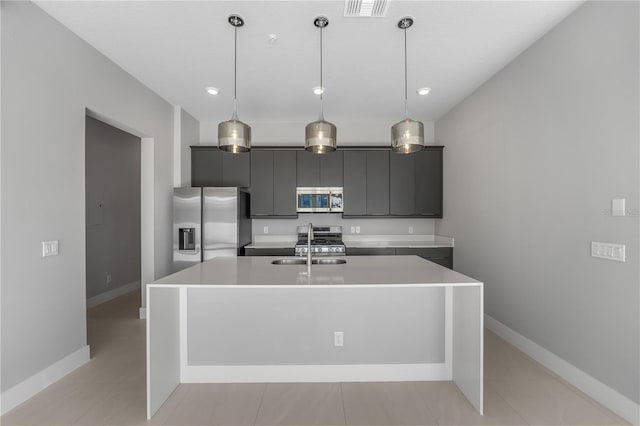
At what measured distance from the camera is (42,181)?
7.42 ft

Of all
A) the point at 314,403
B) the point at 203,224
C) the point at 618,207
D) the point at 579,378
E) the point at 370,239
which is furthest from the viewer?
the point at 370,239

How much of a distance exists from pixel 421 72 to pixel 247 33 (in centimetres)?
176

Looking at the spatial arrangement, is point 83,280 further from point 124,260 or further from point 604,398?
point 604,398

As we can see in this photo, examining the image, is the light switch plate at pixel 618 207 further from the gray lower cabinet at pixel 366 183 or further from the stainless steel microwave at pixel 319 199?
the stainless steel microwave at pixel 319 199

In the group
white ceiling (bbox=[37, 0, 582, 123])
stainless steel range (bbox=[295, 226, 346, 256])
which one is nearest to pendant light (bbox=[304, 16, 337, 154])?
white ceiling (bbox=[37, 0, 582, 123])

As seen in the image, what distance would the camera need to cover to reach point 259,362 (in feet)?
7.72

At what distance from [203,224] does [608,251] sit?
3.91 metres

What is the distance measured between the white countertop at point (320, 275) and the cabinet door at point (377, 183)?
6.75 feet

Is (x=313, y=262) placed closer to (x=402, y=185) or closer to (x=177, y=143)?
(x=402, y=185)

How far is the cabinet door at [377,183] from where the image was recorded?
15.3 ft

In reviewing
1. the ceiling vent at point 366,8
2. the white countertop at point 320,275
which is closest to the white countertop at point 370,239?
the white countertop at point 320,275

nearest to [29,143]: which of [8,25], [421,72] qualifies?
[8,25]

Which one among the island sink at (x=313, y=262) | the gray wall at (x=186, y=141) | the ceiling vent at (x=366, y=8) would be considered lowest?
the island sink at (x=313, y=262)

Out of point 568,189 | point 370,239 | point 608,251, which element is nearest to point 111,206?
point 370,239
